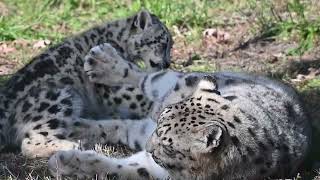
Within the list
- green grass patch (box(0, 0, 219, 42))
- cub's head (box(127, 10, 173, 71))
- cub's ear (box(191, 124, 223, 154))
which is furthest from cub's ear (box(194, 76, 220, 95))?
green grass patch (box(0, 0, 219, 42))

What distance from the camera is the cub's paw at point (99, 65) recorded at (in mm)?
6895

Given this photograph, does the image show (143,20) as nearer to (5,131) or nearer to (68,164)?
(5,131)

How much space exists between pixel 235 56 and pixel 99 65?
8.92ft

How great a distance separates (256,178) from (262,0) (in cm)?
601

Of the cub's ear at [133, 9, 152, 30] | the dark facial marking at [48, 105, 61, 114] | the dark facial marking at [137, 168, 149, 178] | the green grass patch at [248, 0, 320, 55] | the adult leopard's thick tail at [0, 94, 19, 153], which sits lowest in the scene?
the green grass patch at [248, 0, 320, 55]

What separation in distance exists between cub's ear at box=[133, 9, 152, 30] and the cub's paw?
2.49 ft

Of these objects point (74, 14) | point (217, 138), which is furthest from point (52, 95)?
point (74, 14)

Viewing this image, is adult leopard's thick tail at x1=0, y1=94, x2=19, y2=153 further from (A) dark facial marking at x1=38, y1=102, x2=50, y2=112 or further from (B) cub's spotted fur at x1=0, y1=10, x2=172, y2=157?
(A) dark facial marking at x1=38, y1=102, x2=50, y2=112

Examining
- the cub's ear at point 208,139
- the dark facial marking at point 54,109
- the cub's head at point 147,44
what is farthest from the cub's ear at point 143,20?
the cub's ear at point 208,139

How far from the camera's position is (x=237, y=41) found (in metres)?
9.81

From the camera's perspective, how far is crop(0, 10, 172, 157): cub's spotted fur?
21.1 feet

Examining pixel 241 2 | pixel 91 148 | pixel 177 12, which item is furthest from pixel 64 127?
pixel 241 2

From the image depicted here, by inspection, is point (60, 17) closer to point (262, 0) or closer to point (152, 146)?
point (262, 0)

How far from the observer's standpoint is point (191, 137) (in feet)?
15.5
